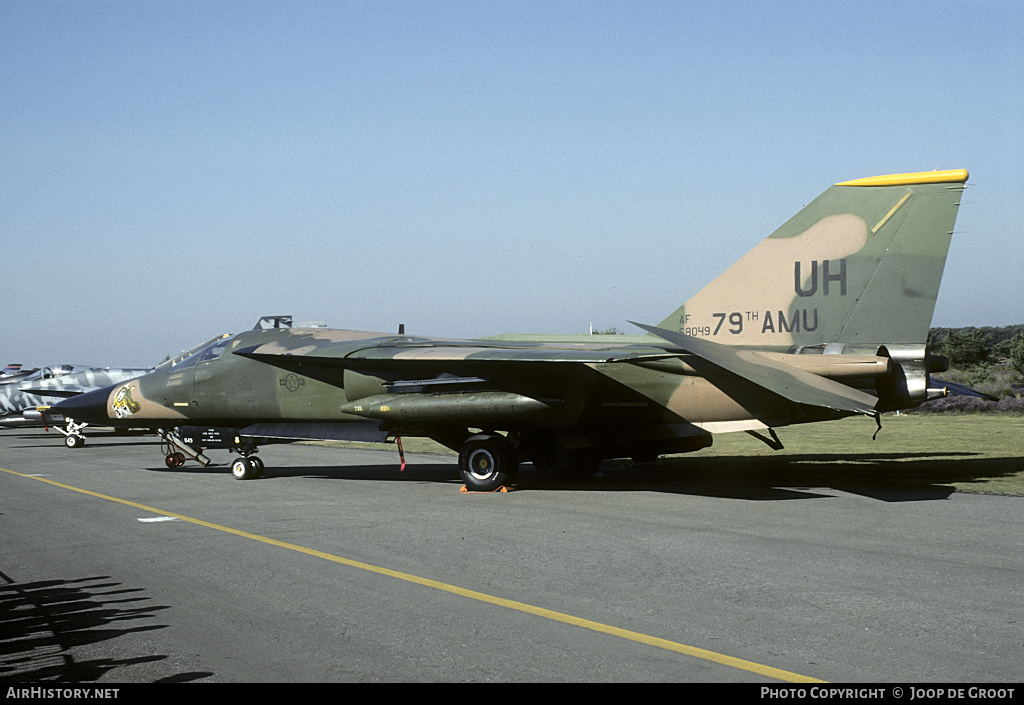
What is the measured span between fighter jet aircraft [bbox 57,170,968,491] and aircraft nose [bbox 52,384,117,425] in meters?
3.65

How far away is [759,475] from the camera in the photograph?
53.6ft

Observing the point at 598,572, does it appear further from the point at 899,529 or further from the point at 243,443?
the point at 243,443

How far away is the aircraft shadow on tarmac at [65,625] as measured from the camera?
17.0 feet

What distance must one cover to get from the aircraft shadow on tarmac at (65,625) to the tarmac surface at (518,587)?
2cm

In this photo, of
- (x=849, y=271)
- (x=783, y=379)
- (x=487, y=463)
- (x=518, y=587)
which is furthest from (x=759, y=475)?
(x=518, y=587)

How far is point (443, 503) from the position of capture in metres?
13.0

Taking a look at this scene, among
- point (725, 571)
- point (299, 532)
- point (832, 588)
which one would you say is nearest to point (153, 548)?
point (299, 532)

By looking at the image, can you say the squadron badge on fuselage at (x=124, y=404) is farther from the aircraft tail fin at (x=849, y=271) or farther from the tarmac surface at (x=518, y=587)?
the aircraft tail fin at (x=849, y=271)

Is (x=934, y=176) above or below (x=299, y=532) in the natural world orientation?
above

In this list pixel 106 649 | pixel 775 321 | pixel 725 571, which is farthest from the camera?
pixel 775 321

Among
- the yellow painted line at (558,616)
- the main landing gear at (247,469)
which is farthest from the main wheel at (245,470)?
the yellow painted line at (558,616)

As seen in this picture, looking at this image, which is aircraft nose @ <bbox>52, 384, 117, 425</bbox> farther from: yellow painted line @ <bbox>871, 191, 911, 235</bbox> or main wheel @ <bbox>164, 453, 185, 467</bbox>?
yellow painted line @ <bbox>871, 191, 911, 235</bbox>

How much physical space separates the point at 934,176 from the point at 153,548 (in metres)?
12.0

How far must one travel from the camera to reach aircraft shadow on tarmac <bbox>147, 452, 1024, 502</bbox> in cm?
1380
